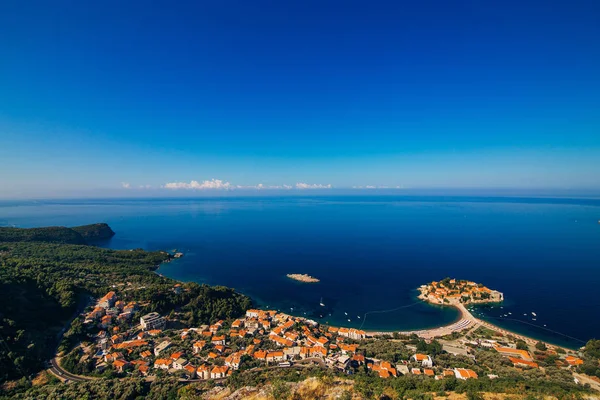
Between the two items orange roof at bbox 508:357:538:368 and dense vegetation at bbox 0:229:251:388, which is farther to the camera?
A: orange roof at bbox 508:357:538:368

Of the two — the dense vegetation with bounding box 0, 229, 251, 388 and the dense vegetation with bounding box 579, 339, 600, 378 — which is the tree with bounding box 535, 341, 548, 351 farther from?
the dense vegetation with bounding box 0, 229, 251, 388

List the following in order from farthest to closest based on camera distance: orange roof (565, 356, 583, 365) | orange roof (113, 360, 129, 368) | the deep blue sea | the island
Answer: the deep blue sea → orange roof (565, 356, 583, 365) → orange roof (113, 360, 129, 368) → the island

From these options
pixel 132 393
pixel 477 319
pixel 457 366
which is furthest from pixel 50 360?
pixel 477 319

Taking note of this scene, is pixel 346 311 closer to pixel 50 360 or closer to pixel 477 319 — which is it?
pixel 477 319

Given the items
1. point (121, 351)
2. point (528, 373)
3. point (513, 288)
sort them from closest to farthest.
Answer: point (528, 373) → point (121, 351) → point (513, 288)

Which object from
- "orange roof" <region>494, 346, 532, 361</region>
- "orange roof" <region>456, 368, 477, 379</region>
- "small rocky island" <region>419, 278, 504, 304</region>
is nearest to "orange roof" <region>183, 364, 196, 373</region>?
"orange roof" <region>456, 368, 477, 379</region>

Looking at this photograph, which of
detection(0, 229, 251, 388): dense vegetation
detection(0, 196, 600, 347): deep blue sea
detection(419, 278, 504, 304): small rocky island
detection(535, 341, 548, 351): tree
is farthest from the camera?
detection(419, 278, 504, 304): small rocky island

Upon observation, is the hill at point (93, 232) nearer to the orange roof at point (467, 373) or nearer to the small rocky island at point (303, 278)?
the small rocky island at point (303, 278)
